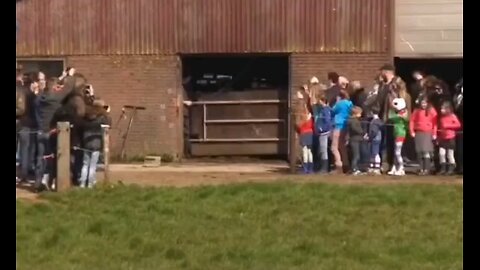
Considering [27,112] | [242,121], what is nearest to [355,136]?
[27,112]

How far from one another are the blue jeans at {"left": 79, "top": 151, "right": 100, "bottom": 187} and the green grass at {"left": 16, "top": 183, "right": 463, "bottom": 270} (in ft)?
2.21

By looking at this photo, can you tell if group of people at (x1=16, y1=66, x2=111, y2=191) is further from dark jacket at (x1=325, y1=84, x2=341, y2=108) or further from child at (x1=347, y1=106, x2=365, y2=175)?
dark jacket at (x1=325, y1=84, x2=341, y2=108)

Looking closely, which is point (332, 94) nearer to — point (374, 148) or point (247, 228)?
point (374, 148)

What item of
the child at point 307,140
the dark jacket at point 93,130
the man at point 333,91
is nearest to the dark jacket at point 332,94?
the man at point 333,91

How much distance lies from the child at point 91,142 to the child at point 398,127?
201 inches

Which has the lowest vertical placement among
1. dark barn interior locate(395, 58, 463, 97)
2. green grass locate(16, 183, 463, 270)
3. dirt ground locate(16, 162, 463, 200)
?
green grass locate(16, 183, 463, 270)

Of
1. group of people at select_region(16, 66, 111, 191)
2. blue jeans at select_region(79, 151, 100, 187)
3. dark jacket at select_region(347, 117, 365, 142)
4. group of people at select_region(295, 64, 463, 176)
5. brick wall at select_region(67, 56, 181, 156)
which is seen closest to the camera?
blue jeans at select_region(79, 151, 100, 187)

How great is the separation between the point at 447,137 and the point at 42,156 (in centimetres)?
675

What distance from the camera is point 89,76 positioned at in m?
24.1

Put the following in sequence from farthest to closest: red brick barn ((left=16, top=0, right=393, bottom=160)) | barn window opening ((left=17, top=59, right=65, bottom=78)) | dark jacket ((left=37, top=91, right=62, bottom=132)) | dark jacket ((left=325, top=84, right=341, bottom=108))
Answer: barn window opening ((left=17, top=59, right=65, bottom=78))
red brick barn ((left=16, top=0, right=393, bottom=160))
dark jacket ((left=325, top=84, right=341, bottom=108))
dark jacket ((left=37, top=91, right=62, bottom=132))

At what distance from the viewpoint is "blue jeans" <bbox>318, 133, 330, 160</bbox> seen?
18609mm

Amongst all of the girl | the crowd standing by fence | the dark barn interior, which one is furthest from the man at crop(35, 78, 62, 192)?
the dark barn interior

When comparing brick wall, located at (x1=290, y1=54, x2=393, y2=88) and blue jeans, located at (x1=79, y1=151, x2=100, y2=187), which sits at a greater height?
brick wall, located at (x1=290, y1=54, x2=393, y2=88)
